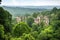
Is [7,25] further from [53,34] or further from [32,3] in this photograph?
[32,3]

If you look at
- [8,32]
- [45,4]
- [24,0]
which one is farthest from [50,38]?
[24,0]

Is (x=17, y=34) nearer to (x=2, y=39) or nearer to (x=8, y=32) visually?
(x=8, y=32)

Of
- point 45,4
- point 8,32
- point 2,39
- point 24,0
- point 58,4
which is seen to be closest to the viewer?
point 2,39

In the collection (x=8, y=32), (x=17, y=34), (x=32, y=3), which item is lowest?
(x=32, y=3)

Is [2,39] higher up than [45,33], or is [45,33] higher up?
[2,39]

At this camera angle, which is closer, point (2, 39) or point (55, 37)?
point (2, 39)

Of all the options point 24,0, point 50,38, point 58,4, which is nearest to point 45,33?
point 50,38

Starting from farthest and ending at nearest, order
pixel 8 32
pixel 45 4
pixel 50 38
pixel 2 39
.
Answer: pixel 45 4 → pixel 50 38 → pixel 8 32 → pixel 2 39

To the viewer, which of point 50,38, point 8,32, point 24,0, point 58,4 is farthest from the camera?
point 24,0

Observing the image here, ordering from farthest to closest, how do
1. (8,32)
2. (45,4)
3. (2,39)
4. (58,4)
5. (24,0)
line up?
(24,0) → (45,4) → (58,4) → (8,32) → (2,39)
